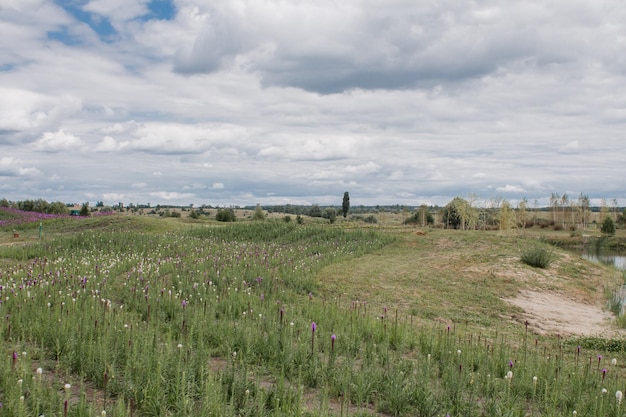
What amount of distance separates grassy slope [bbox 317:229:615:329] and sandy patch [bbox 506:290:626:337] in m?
0.39

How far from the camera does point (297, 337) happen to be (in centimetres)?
671

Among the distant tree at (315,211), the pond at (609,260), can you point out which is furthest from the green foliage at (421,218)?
the pond at (609,260)

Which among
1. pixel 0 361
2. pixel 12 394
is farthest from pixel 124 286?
pixel 12 394

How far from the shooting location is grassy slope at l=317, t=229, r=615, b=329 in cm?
1077

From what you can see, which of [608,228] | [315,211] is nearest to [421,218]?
[608,228]

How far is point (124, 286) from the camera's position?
1076cm

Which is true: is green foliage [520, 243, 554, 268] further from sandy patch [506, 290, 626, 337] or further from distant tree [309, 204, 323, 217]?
distant tree [309, 204, 323, 217]

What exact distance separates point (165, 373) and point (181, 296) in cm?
Result: 485

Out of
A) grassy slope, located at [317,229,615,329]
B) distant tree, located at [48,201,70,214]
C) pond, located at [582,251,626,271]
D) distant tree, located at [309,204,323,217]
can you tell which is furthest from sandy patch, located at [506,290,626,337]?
Result: distant tree, located at [309,204,323,217]

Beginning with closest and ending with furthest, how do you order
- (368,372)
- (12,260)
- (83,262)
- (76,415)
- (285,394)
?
(76,415) < (285,394) < (368,372) < (83,262) < (12,260)

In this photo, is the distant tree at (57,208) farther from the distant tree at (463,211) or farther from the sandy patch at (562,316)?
the sandy patch at (562,316)

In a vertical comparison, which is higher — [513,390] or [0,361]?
[0,361]

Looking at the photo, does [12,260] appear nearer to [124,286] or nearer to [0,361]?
[124,286]

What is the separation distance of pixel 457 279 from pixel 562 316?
Answer: 3442mm
